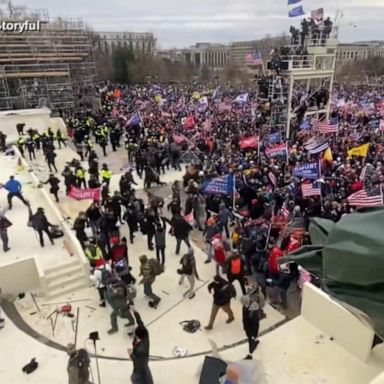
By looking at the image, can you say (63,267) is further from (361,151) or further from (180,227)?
(361,151)

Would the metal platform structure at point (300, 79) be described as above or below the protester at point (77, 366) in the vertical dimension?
above

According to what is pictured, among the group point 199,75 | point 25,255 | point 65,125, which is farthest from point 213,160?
point 199,75

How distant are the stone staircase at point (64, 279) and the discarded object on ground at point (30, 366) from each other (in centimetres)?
202

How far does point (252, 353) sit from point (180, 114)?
20.5m

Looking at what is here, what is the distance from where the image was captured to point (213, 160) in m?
16.0

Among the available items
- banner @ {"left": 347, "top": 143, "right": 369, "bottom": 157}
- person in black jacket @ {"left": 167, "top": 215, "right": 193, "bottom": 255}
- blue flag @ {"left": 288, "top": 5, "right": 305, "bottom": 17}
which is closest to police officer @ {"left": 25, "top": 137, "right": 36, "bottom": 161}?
person in black jacket @ {"left": 167, "top": 215, "right": 193, "bottom": 255}

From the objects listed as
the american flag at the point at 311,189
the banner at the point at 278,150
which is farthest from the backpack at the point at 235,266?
the banner at the point at 278,150

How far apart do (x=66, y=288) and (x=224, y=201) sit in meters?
5.00

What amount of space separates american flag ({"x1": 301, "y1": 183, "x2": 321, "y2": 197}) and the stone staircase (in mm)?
5955

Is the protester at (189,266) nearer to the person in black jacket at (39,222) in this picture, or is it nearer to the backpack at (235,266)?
the backpack at (235,266)

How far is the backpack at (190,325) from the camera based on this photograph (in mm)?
7818

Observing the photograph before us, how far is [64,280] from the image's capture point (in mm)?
9320

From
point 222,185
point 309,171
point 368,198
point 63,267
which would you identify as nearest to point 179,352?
point 63,267

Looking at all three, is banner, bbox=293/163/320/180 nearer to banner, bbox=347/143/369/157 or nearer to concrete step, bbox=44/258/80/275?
banner, bbox=347/143/369/157
